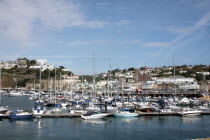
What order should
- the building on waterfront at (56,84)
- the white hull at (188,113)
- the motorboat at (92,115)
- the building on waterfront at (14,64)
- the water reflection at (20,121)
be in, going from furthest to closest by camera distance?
the building on waterfront at (14,64), the building on waterfront at (56,84), the white hull at (188,113), the motorboat at (92,115), the water reflection at (20,121)

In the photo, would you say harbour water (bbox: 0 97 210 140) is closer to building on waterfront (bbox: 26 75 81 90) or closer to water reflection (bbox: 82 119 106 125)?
water reflection (bbox: 82 119 106 125)

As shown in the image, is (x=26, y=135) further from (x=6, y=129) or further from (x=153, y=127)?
(x=153, y=127)

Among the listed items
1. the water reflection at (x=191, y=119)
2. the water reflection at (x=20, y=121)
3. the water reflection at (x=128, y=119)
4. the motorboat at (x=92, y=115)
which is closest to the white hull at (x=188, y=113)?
the water reflection at (x=191, y=119)

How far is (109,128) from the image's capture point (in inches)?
1062

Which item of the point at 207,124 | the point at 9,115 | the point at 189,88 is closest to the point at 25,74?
the point at 189,88

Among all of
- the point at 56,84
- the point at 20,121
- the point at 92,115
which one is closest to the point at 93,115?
the point at 92,115

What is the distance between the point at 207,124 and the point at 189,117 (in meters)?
4.84

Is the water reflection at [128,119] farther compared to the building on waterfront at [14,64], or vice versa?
the building on waterfront at [14,64]

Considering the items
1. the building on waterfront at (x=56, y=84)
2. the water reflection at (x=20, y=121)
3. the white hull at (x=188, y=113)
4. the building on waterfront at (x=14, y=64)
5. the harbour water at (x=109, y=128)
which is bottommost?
the harbour water at (x=109, y=128)

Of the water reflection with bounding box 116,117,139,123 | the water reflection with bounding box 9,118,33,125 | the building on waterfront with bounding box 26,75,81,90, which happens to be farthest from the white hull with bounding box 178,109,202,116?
the building on waterfront with bounding box 26,75,81,90

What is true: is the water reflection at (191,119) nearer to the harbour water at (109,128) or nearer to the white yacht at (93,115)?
the harbour water at (109,128)

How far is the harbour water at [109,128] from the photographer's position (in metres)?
23.4

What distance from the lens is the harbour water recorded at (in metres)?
23.4

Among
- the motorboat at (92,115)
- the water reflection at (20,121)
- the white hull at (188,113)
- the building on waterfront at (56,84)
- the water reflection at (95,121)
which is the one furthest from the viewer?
the building on waterfront at (56,84)
